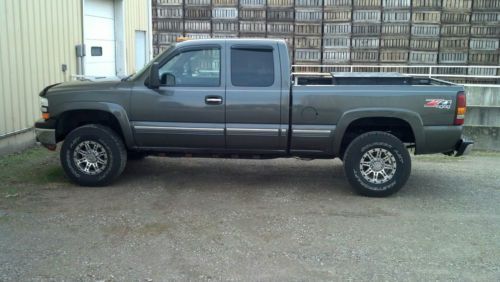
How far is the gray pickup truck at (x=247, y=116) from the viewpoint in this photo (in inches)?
255

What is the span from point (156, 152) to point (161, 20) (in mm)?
9805

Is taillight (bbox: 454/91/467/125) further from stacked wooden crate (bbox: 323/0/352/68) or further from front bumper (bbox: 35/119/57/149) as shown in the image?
stacked wooden crate (bbox: 323/0/352/68)

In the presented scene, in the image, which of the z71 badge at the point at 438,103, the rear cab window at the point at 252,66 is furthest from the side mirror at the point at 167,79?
the z71 badge at the point at 438,103

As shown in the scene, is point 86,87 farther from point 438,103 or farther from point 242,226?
point 438,103

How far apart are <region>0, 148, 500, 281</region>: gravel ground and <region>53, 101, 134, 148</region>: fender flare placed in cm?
76

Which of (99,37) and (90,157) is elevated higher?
(99,37)

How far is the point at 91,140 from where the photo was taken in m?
6.87

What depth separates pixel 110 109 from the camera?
675 centimetres

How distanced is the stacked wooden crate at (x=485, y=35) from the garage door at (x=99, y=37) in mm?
9690

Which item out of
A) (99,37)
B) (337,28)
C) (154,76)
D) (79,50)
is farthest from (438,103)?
(337,28)

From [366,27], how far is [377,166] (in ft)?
30.4

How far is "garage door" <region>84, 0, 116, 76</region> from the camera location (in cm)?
1123

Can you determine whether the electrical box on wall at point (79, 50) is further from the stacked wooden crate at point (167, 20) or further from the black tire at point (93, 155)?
the stacked wooden crate at point (167, 20)

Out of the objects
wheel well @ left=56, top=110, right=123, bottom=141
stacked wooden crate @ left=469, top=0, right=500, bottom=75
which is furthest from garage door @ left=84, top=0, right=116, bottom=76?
stacked wooden crate @ left=469, top=0, right=500, bottom=75
